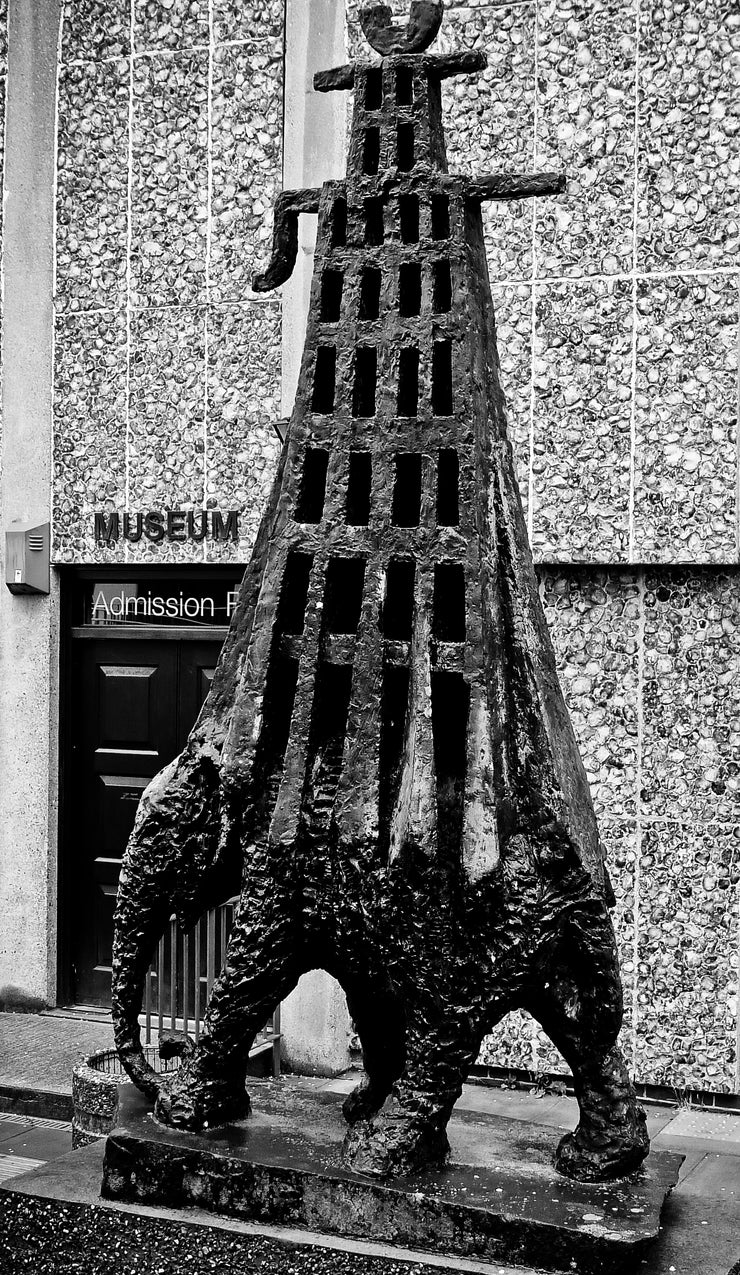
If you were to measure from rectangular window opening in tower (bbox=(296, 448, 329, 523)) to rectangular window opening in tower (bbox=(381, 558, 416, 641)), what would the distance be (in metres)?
0.32

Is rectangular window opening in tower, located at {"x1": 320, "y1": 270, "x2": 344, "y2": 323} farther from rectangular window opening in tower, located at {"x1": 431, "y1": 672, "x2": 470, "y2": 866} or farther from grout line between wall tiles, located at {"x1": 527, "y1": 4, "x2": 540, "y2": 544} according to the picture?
grout line between wall tiles, located at {"x1": 527, "y1": 4, "x2": 540, "y2": 544}

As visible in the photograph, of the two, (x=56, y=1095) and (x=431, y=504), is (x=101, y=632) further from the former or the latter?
(x=431, y=504)

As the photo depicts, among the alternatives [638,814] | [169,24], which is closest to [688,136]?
[169,24]

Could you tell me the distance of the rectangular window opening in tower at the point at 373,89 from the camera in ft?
14.1

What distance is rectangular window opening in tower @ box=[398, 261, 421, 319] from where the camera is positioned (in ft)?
13.8

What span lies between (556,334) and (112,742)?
13.4 ft

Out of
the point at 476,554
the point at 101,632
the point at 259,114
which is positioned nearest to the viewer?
the point at 476,554

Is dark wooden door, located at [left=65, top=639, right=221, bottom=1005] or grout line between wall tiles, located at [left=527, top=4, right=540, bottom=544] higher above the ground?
grout line between wall tiles, located at [left=527, top=4, right=540, bottom=544]

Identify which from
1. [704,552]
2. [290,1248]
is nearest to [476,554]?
[290,1248]

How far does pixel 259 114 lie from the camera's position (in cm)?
877

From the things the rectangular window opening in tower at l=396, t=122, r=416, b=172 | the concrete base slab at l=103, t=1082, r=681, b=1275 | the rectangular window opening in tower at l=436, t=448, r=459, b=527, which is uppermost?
the rectangular window opening in tower at l=396, t=122, r=416, b=172

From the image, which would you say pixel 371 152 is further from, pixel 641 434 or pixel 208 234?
pixel 208 234

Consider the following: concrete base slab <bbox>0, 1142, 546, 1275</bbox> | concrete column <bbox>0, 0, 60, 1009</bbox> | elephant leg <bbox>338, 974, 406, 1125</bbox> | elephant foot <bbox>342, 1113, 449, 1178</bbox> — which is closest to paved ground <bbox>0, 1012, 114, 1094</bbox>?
concrete column <bbox>0, 0, 60, 1009</bbox>

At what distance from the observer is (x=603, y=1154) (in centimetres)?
386
